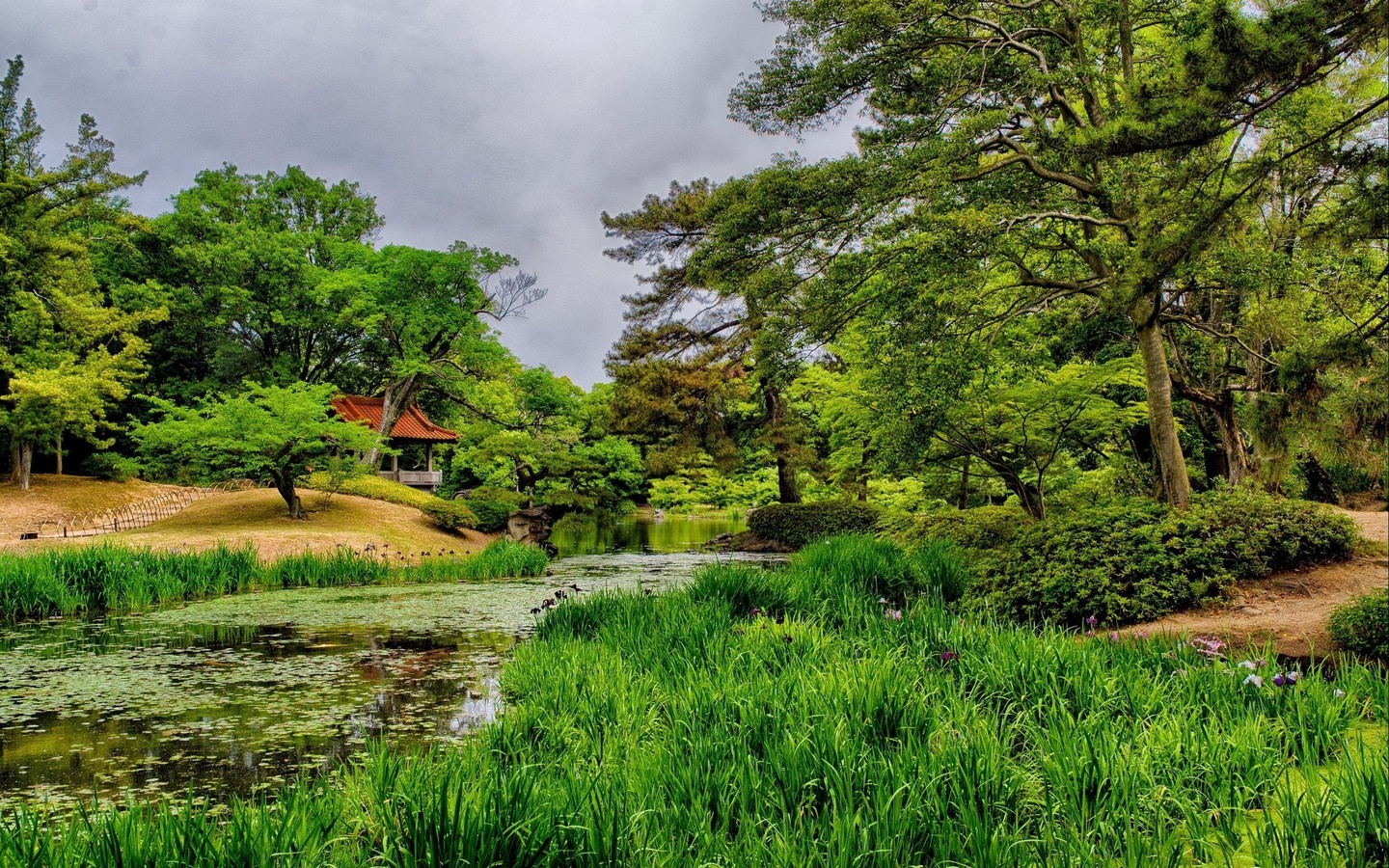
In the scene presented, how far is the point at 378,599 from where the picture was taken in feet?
28.8

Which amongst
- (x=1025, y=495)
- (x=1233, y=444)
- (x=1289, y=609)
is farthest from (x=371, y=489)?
(x=1289, y=609)

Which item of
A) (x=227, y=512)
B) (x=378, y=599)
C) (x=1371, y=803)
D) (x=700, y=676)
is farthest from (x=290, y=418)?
(x=1371, y=803)

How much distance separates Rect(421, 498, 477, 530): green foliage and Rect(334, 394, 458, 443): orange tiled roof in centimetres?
925

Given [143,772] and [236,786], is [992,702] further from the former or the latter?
[143,772]

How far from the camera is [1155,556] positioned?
5961mm

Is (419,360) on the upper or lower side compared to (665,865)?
upper

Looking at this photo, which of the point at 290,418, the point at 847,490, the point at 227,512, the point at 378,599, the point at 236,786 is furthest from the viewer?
the point at 847,490

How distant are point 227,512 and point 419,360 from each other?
30.8 ft

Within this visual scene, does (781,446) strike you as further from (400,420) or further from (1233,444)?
(400,420)

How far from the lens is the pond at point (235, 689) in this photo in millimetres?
3457

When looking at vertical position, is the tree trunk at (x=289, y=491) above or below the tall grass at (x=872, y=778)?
above

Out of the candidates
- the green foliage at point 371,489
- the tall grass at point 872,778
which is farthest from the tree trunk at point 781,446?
the tall grass at point 872,778

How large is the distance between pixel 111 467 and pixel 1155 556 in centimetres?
2447

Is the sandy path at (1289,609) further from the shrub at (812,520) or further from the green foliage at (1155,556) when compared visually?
the shrub at (812,520)
